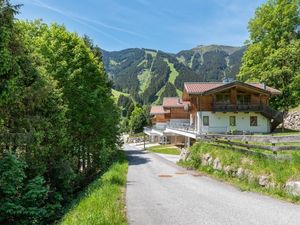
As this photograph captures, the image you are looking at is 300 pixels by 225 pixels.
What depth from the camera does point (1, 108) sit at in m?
15.6

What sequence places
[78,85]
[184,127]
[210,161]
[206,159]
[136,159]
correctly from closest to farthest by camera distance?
[210,161]
[206,159]
[78,85]
[136,159]
[184,127]

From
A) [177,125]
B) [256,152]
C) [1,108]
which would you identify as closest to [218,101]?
[177,125]

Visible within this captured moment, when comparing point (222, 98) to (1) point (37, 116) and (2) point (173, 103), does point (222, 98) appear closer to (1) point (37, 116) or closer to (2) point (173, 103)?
(1) point (37, 116)

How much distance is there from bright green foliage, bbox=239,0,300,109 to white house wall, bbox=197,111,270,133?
176 inches

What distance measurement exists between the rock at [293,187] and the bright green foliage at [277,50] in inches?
1168

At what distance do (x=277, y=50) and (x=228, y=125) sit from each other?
12.0 meters

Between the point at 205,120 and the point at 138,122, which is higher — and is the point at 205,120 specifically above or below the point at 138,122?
below

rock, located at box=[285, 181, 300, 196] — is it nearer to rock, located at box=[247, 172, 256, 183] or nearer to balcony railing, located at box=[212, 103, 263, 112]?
rock, located at box=[247, 172, 256, 183]

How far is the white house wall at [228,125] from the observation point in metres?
43.9

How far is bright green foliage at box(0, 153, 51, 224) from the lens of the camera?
13047mm

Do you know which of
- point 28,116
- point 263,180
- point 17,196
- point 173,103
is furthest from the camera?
point 173,103

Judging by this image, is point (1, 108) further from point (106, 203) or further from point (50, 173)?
point (106, 203)

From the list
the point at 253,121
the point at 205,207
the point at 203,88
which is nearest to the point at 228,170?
the point at 205,207

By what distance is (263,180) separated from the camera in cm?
1562
